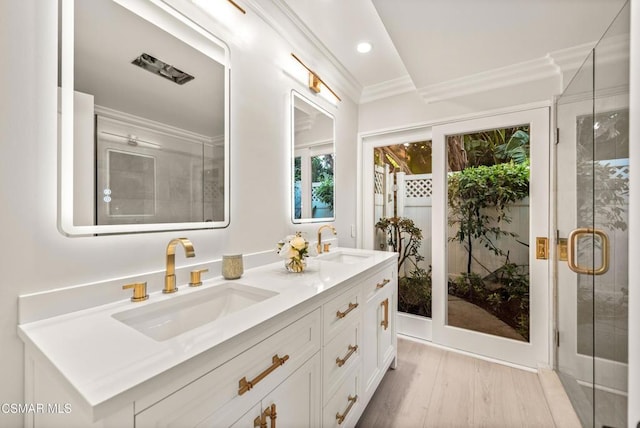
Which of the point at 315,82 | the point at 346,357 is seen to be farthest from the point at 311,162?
the point at 346,357

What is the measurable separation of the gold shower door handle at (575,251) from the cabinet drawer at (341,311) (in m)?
1.14

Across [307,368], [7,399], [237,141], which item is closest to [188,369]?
[307,368]

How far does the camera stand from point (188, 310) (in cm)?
106

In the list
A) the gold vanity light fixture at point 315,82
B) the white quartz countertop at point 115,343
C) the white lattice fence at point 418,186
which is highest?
the gold vanity light fixture at point 315,82

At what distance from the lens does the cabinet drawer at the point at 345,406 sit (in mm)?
1156

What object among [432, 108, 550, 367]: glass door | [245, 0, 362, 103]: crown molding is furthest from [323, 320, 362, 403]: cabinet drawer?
[245, 0, 362, 103]: crown molding

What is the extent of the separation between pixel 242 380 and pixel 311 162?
1601mm

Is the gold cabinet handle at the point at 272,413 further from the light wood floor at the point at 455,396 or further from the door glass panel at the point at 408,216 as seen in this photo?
the door glass panel at the point at 408,216

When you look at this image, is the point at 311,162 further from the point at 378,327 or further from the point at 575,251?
the point at 575,251

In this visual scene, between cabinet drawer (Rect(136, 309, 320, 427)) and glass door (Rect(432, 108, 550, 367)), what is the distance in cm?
180

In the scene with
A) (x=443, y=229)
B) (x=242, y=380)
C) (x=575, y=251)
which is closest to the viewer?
(x=242, y=380)

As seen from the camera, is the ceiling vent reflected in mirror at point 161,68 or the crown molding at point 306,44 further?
the crown molding at point 306,44

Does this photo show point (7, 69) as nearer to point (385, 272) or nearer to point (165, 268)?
point (165, 268)

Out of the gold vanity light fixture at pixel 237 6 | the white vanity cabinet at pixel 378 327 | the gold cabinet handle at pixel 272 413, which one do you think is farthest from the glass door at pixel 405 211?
the gold cabinet handle at pixel 272 413
